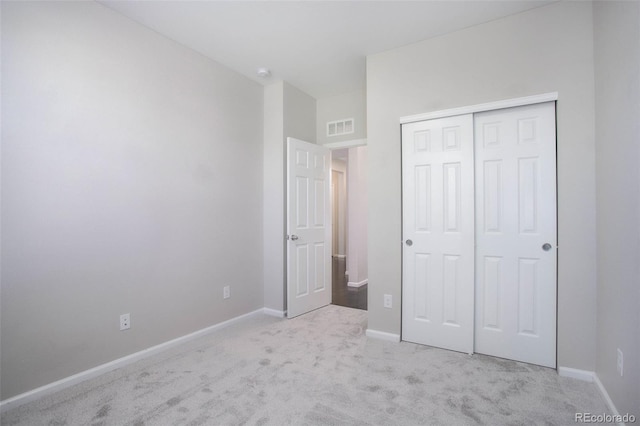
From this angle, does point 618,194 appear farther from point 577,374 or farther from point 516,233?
point 577,374

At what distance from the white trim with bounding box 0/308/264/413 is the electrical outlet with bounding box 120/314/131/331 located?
0.74 feet

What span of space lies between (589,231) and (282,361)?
240 cm

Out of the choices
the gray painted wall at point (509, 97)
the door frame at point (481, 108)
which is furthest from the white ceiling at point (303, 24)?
the door frame at point (481, 108)

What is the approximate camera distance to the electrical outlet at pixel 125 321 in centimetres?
237

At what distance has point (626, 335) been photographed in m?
1.60

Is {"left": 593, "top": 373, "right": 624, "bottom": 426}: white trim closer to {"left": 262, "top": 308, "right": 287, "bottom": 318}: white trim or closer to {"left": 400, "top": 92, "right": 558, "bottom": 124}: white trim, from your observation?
{"left": 400, "top": 92, "right": 558, "bottom": 124}: white trim

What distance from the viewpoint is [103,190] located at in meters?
2.27

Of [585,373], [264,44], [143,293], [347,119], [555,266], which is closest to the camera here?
[585,373]

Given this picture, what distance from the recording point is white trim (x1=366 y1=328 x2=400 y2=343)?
2.83m

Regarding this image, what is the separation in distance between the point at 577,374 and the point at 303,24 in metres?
3.32

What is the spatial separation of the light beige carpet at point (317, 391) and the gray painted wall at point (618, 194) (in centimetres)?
38

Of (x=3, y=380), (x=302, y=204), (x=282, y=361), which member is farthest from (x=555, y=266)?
(x=3, y=380)

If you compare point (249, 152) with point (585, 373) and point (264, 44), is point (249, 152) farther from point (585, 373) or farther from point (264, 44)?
point (585, 373)

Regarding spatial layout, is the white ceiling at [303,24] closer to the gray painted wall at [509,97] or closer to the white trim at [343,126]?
the gray painted wall at [509,97]
